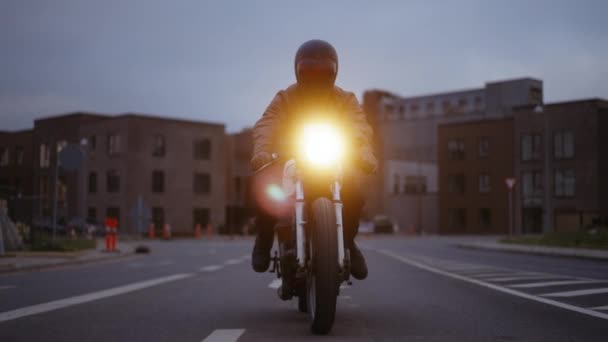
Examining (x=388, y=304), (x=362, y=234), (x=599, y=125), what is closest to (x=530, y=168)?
(x=599, y=125)

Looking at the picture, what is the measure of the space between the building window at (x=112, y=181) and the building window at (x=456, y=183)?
30.9m

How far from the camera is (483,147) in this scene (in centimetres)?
7100

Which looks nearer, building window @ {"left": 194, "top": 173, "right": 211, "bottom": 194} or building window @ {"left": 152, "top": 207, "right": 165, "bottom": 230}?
building window @ {"left": 152, "top": 207, "right": 165, "bottom": 230}

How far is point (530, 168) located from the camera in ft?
215

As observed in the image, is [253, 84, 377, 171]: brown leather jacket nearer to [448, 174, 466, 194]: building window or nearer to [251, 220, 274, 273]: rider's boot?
[251, 220, 274, 273]: rider's boot

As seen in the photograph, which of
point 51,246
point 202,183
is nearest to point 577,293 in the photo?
point 51,246

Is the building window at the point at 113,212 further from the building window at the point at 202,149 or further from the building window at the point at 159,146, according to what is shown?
the building window at the point at 202,149

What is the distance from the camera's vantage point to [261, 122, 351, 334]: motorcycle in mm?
5250

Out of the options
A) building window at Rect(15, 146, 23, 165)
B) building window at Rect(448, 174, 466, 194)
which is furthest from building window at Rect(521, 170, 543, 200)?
building window at Rect(15, 146, 23, 165)

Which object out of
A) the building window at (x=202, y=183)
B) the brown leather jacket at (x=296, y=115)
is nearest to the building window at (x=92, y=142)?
the building window at (x=202, y=183)

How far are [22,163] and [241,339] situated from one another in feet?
220

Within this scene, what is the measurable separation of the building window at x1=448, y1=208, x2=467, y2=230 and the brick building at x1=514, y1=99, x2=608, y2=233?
758cm

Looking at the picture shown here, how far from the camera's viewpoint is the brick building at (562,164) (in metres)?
57.5

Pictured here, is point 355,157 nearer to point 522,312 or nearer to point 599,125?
point 522,312
